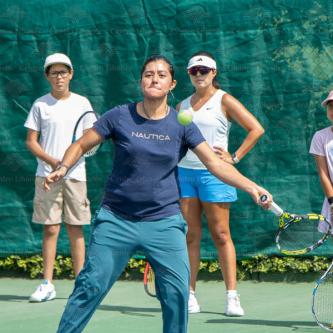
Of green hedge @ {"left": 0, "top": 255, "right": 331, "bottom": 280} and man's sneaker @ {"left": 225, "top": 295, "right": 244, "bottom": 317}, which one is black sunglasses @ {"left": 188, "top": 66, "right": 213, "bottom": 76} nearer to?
man's sneaker @ {"left": 225, "top": 295, "right": 244, "bottom": 317}

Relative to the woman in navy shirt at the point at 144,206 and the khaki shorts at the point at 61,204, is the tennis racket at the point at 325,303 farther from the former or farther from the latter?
the khaki shorts at the point at 61,204

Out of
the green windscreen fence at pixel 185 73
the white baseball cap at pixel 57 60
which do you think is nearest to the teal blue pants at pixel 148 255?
the white baseball cap at pixel 57 60

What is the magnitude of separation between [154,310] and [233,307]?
63 cm

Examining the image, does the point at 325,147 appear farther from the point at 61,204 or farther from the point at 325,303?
the point at 61,204

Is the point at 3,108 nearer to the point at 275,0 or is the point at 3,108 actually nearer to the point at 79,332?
the point at 275,0

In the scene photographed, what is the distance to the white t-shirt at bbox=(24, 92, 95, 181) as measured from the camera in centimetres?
768

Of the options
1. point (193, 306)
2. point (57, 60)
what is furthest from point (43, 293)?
point (57, 60)

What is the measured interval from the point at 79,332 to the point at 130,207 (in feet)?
2.20

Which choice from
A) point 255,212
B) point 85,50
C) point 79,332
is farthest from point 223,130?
point 79,332

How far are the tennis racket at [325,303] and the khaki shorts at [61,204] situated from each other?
2.17 m

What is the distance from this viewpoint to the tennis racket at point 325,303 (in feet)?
20.5

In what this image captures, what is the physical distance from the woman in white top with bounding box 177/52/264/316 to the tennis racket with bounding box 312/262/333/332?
81cm

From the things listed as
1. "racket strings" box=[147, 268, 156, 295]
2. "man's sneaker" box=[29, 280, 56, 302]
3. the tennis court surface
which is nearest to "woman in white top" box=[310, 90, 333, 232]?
the tennis court surface

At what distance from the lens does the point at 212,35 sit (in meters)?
8.09
